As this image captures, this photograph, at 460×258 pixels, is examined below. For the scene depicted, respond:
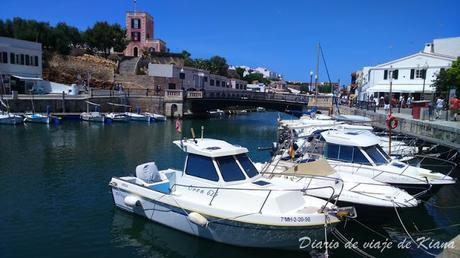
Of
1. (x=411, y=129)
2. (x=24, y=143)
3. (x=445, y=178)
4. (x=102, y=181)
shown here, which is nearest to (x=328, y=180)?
(x=445, y=178)

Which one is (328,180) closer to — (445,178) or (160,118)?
(445,178)

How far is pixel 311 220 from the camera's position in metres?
11.2

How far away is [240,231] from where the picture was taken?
38.3 ft

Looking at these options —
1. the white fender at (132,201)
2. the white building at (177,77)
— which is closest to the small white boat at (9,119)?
the white building at (177,77)

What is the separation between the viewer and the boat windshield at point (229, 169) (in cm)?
1289

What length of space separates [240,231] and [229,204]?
90 cm

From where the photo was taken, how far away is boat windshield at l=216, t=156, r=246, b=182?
1289 cm

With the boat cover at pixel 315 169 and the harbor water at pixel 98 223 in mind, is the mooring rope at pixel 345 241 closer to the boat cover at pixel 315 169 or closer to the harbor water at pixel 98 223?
the harbor water at pixel 98 223

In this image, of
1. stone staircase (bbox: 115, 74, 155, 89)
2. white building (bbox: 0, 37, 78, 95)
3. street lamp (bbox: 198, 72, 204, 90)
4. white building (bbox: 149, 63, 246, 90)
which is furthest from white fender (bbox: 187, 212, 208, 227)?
street lamp (bbox: 198, 72, 204, 90)

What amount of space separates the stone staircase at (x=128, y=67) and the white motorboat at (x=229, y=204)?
65232mm

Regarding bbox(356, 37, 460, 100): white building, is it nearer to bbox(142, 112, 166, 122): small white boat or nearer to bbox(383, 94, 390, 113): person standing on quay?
bbox(383, 94, 390, 113): person standing on quay

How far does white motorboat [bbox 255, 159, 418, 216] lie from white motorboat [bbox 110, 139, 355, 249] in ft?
5.31

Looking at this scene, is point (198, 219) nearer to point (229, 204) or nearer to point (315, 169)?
point (229, 204)

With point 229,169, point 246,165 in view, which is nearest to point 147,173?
point 229,169
